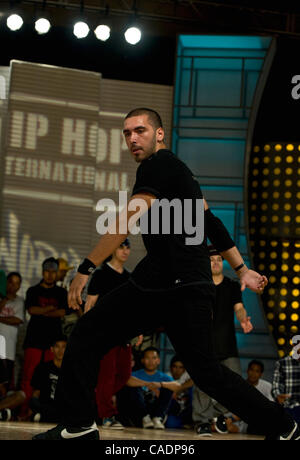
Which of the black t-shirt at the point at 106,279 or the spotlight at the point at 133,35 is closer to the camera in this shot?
the black t-shirt at the point at 106,279

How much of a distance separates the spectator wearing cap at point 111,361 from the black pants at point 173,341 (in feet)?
8.43

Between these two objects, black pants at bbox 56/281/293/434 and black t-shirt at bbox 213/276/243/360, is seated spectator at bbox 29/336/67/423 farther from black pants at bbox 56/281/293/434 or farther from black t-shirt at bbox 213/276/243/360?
black pants at bbox 56/281/293/434

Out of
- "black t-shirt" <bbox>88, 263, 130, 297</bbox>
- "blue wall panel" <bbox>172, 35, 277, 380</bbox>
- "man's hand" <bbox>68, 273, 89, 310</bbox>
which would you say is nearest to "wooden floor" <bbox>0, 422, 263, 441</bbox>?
"man's hand" <bbox>68, 273, 89, 310</bbox>

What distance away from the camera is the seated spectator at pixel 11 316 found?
6.75 meters

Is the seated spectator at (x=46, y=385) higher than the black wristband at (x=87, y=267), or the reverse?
the black wristband at (x=87, y=267)

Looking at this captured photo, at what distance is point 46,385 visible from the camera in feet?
20.3

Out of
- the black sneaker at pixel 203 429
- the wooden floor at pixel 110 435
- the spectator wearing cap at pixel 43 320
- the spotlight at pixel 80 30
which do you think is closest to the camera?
the wooden floor at pixel 110 435

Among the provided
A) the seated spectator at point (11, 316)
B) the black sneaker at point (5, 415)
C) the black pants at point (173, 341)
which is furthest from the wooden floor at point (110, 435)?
the seated spectator at point (11, 316)

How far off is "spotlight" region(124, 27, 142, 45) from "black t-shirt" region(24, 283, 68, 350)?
333cm

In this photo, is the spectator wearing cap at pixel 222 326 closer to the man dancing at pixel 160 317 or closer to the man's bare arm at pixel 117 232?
the man dancing at pixel 160 317

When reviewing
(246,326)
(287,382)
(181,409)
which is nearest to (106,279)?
(181,409)

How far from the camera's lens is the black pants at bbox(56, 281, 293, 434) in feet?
9.04
